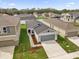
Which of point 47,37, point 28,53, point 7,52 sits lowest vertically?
point 28,53

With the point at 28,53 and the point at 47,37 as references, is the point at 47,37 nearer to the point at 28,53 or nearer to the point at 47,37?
the point at 47,37

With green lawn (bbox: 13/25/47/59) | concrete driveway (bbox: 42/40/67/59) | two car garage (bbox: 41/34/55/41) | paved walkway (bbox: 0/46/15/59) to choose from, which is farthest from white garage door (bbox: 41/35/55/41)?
paved walkway (bbox: 0/46/15/59)

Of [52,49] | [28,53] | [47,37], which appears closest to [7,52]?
[28,53]

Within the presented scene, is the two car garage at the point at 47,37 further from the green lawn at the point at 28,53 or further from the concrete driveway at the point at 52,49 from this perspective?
the green lawn at the point at 28,53

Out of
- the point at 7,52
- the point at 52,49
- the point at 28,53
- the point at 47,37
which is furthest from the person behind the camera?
the point at 47,37

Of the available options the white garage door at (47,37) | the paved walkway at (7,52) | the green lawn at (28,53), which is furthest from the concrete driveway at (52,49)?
the paved walkway at (7,52)

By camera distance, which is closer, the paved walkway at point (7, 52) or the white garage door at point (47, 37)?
the paved walkway at point (7, 52)

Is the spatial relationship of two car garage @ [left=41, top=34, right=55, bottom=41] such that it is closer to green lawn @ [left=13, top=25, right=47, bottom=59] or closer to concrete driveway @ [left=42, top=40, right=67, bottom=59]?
concrete driveway @ [left=42, top=40, right=67, bottom=59]

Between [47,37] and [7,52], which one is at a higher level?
[47,37]
